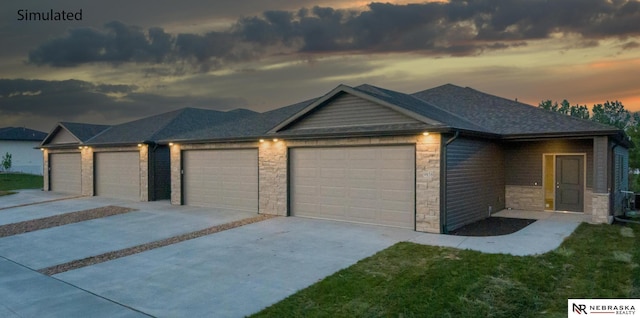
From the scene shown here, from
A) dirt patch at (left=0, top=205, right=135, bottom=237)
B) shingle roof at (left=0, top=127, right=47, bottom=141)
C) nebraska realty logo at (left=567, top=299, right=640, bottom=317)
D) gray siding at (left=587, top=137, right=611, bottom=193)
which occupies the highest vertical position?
shingle roof at (left=0, top=127, right=47, bottom=141)

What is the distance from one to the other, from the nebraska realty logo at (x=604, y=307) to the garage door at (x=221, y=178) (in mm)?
11109

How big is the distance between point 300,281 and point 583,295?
4.27 meters

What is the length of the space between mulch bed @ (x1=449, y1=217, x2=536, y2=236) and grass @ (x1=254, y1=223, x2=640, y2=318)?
2.01m

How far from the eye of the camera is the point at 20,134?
4541 centimetres

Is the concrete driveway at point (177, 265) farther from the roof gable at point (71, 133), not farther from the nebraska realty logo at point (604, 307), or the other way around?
the roof gable at point (71, 133)

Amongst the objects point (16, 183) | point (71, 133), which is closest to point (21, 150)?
point (16, 183)

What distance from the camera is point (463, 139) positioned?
Answer: 11555mm

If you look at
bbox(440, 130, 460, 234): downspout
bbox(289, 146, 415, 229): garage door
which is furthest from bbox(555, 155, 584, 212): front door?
bbox(289, 146, 415, 229): garage door

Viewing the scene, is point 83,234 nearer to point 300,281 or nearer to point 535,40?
point 300,281

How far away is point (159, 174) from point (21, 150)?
36150mm

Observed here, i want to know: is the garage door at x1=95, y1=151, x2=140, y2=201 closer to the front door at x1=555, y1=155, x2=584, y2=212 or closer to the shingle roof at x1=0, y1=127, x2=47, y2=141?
the front door at x1=555, y1=155, x2=584, y2=212

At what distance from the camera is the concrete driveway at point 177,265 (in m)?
5.80

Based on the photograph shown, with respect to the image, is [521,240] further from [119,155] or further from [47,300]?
[119,155]

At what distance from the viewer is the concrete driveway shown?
5805 mm
